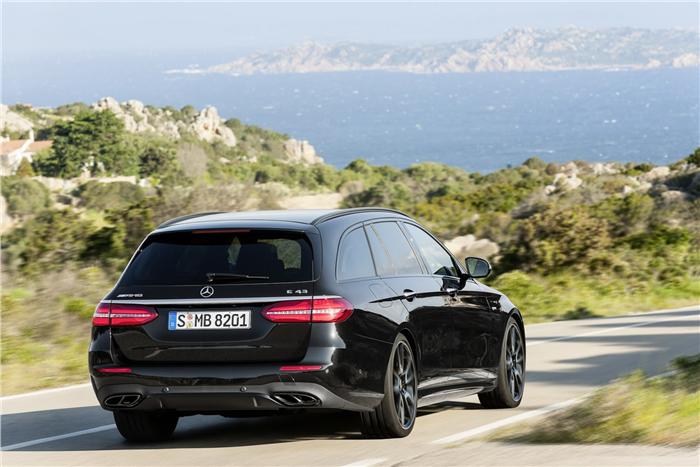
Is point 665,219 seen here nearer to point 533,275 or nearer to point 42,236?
point 533,275

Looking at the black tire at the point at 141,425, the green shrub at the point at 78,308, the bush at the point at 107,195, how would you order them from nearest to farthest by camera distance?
1. the black tire at the point at 141,425
2. the green shrub at the point at 78,308
3. the bush at the point at 107,195

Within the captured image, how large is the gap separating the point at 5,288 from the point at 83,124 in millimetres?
64639

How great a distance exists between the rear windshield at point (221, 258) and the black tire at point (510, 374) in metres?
2.83

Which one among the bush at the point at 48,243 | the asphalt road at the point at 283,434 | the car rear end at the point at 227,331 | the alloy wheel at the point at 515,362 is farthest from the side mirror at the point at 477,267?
the bush at the point at 48,243

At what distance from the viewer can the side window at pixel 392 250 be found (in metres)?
8.57

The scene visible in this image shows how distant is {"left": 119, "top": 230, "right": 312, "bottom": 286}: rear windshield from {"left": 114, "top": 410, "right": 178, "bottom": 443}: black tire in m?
0.99

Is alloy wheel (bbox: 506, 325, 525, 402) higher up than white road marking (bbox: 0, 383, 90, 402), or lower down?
higher up

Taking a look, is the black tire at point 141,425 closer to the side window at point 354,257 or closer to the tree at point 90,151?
the side window at point 354,257

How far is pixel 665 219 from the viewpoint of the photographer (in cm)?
3391

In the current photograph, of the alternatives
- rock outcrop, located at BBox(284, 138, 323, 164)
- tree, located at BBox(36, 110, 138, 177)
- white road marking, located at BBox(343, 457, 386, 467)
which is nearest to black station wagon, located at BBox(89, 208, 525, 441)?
white road marking, located at BBox(343, 457, 386, 467)

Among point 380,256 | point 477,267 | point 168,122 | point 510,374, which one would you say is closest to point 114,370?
point 380,256

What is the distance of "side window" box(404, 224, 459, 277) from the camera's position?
9359mm

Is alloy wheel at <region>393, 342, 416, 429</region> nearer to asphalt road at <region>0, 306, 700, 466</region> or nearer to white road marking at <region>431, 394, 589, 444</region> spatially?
asphalt road at <region>0, 306, 700, 466</region>

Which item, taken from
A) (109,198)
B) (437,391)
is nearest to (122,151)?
(109,198)
